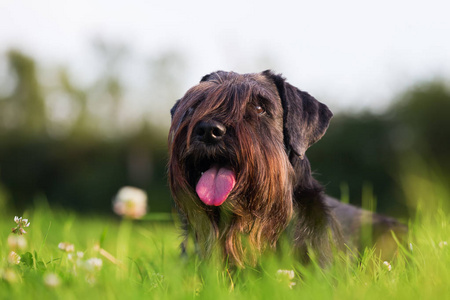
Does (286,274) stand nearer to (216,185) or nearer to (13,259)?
(216,185)

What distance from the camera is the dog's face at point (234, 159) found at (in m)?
3.20

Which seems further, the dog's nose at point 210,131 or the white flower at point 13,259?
the dog's nose at point 210,131

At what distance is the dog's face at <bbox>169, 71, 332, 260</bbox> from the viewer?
3201 millimetres

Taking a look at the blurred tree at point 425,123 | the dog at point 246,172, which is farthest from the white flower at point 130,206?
the blurred tree at point 425,123

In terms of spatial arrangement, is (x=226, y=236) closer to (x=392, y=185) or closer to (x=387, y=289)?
(x=387, y=289)

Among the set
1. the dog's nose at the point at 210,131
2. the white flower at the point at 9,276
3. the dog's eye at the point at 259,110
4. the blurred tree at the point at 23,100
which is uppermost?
the dog's eye at the point at 259,110

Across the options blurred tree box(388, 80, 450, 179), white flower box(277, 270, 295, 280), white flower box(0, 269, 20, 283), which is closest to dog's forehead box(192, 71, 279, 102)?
white flower box(277, 270, 295, 280)

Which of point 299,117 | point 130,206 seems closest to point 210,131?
point 130,206

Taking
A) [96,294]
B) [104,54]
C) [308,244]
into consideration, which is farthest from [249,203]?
[104,54]

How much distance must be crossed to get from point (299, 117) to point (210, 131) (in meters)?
1.03

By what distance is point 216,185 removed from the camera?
3.30m

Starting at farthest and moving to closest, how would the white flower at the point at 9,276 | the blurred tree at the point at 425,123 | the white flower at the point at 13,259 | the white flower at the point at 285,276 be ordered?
the blurred tree at the point at 425,123 < the white flower at the point at 13,259 < the white flower at the point at 285,276 < the white flower at the point at 9,276

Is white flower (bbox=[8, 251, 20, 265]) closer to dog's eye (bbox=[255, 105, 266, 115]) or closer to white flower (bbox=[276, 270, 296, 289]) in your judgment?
white flower (bbox=[276, 270, 296, 289])

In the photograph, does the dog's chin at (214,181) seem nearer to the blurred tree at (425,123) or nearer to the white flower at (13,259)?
the white flower at (13,259)
